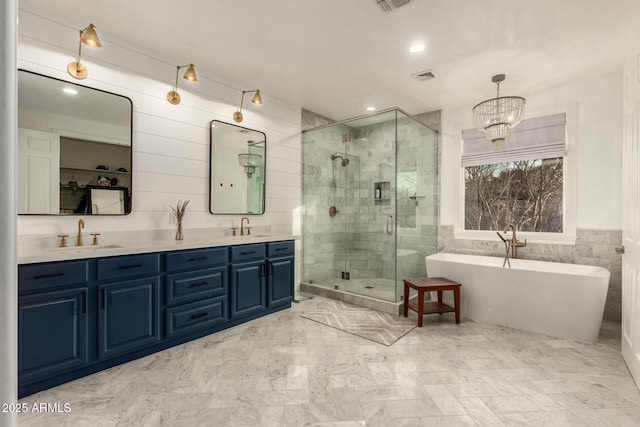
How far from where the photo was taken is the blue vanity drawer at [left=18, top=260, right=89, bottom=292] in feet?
6.63

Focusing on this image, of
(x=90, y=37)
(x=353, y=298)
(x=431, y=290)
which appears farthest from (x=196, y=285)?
(x=431, y=290)

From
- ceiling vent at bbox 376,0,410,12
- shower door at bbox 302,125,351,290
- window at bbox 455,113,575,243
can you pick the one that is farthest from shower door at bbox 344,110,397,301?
ceiling vent at bbox 376,0,410,12

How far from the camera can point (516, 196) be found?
4.13m

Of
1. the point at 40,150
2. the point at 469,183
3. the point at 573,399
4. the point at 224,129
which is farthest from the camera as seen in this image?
the point at 469,183

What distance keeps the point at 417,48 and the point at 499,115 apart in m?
1.05

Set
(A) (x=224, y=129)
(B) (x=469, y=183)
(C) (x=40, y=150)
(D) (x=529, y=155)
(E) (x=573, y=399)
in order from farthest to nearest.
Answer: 1. (B) (x=469, y=183)
2. (D) (x=529, y=155)
3. (A) (x=224, y=129)
4. (C) (x=40, y=150)
5. (E) (x=573, y=399)

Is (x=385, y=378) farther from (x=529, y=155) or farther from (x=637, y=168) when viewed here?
(x=529, y=155)

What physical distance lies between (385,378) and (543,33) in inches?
118

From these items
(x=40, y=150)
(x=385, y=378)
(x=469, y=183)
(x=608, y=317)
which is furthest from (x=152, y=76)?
(x=608, y=317)

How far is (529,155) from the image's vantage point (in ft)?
13.0

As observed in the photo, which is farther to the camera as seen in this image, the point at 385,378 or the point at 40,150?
the point at 40,150

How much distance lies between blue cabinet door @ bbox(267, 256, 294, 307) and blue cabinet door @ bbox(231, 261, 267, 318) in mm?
96

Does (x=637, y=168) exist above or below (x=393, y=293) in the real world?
above

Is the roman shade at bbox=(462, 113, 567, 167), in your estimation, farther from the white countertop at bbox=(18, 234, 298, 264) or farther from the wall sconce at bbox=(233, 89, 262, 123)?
the white countertop at bbox=(18, 234, 298, 264)
